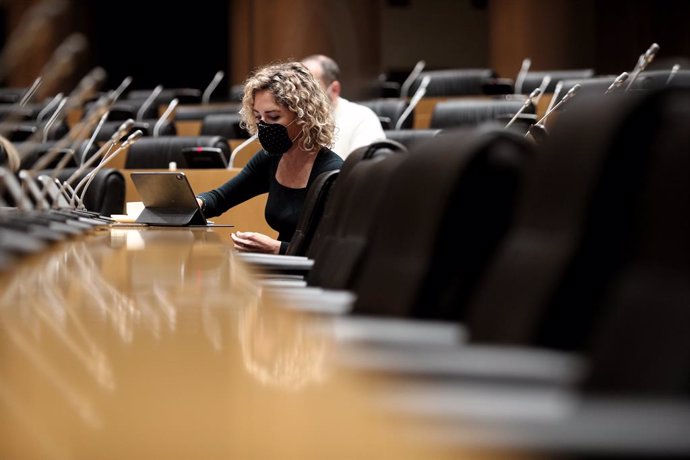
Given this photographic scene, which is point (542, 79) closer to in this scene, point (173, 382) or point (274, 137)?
point (274, 137)

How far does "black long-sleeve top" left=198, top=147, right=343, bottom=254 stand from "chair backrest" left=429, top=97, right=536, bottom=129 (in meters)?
1.50

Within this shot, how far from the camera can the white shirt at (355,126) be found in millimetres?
3074

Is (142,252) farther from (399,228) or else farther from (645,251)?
(645,251)

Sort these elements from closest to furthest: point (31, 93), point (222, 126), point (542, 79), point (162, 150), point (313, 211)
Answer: point (313, 211), point (31, 93), point (162, 150), point (222, 126), point (542, 79)

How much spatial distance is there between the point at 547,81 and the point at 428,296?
4602 mm

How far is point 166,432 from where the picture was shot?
41 centimetres

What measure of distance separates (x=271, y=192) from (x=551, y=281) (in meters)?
→ 1.69

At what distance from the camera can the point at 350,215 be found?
1.44 meters

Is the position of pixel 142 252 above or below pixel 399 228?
below

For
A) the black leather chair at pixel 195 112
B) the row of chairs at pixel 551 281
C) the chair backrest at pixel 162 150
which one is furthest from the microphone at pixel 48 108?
the row of chairs at pixel 551 281

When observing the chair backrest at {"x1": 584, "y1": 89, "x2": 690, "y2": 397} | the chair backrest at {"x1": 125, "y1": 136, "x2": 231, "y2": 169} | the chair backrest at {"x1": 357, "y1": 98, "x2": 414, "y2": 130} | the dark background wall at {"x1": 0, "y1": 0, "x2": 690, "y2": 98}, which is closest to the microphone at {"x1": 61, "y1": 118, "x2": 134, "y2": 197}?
the chair backrest at {"x1": 125, "y1": 136, "x2": 231, "y2": 169}

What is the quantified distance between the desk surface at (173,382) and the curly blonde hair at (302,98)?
134 centimetres

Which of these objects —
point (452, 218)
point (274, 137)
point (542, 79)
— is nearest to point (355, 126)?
point (274, 137)

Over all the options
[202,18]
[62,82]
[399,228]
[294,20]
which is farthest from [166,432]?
[202,18]
